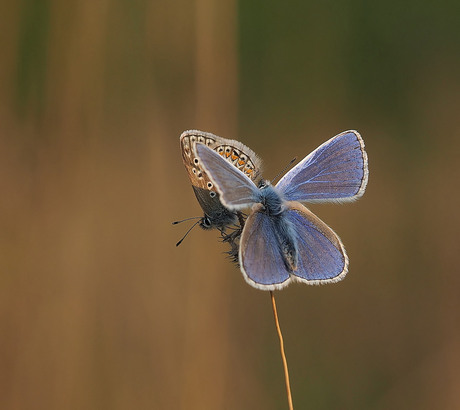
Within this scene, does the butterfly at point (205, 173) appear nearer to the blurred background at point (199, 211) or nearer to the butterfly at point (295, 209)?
the butterfly at point (295, 209)

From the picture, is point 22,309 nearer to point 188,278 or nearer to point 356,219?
point 188,278

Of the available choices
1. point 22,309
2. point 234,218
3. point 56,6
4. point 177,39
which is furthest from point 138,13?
point 234,218

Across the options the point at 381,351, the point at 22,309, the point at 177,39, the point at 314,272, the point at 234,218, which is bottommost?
the point at 381,351

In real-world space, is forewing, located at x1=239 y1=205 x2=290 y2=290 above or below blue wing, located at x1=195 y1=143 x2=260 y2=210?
below

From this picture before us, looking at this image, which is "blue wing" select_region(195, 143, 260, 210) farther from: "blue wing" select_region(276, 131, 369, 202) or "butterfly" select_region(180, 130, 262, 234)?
"blue wing" select_region(276, 131, 369, 202)

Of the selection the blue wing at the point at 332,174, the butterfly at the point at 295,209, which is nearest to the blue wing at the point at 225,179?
the butterfly at the point at 295,209

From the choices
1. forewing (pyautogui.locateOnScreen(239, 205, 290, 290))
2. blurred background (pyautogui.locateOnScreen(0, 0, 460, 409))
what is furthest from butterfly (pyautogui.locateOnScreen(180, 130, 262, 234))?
blurred background (pyautogui.locateOnScreen(0, 0, 460, 409))
